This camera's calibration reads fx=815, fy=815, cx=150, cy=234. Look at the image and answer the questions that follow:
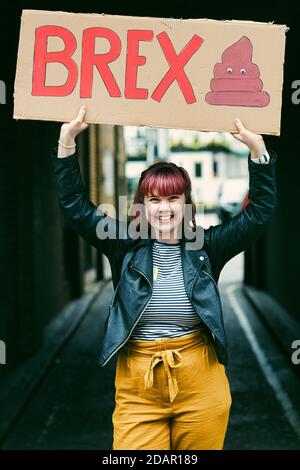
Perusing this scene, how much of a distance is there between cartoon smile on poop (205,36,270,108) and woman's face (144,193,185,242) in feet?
1.46

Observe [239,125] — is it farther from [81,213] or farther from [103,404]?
[103,404]

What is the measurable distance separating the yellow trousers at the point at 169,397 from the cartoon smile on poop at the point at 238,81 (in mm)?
993

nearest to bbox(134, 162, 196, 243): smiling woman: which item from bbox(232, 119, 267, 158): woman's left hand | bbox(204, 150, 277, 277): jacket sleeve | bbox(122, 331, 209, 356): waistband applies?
bbox(204, 150, 277, 277): jacket sleeve

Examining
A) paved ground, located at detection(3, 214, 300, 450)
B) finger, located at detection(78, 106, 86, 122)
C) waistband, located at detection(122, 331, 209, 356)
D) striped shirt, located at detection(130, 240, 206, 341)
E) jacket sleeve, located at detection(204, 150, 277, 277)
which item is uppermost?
finger, located at detection(78, 106, 86, 122)

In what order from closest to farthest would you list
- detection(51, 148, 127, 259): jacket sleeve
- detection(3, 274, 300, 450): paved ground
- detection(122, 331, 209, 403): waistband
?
detection(122, 331, 209, 403): waistband, detection(51, 148, 127, 259): jacket sleeve, detection(3, 274, 300, 450): paved ground

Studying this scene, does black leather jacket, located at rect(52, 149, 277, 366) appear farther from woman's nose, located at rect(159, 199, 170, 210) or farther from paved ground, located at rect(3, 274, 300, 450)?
paved ground, located at rect(3, 274, 300, 450)

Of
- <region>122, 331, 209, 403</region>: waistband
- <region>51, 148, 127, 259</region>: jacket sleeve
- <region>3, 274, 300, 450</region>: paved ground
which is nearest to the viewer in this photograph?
<region>122, 331, 209, 403</region>: waistband

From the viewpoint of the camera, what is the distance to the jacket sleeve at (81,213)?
3393 millimetres

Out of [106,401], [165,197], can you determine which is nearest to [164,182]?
[165,197]

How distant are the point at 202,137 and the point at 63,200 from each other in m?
65.7

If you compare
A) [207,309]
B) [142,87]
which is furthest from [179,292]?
[142,87]

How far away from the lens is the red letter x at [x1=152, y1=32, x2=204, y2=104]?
3441mm

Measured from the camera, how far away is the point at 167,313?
3.33 metres

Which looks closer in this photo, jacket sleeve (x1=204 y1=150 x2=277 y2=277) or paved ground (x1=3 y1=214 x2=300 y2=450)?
jacket sleeve (x1=204 y1=150 x2=277 y2=277)
